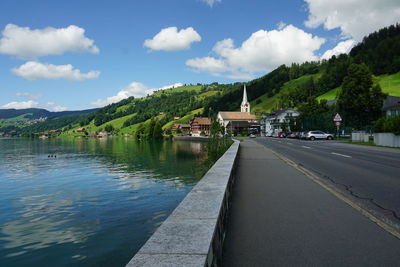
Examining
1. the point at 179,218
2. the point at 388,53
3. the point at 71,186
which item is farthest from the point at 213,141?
the point at 388,53

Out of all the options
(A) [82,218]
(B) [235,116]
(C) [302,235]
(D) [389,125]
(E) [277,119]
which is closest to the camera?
(C) [302,235]

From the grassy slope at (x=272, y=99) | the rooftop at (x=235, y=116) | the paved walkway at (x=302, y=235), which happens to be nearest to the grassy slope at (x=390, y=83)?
the grassy slope at (x=272, y=99)

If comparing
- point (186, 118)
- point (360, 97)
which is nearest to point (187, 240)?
point (360, 97)

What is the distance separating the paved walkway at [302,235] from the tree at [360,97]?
45868 millimetres

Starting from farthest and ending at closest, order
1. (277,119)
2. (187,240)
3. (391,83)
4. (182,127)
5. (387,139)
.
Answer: (182,127) → (277,119) → (391,83) → (387,139) → (187,240)

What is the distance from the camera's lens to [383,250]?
3.95m

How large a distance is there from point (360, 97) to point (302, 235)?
1926 inches

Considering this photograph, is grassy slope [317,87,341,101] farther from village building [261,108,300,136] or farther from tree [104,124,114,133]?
tree [104,124,114,133]

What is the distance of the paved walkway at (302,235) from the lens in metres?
3.74

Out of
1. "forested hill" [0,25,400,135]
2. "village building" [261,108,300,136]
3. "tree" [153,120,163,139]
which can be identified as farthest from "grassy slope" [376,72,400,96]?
"tree" [153,120,163,139]

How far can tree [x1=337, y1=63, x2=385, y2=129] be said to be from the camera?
4744 centimetres

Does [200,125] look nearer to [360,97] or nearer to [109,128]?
[109,128]

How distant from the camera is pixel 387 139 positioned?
29.6 meters

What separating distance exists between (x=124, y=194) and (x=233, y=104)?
165 metres
